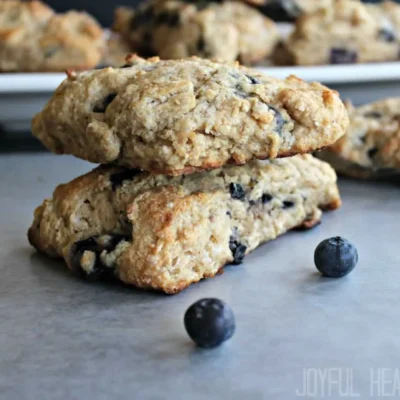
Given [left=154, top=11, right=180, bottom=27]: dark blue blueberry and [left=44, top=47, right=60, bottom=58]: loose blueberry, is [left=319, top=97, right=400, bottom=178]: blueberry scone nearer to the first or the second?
[left=154, top=11, right=180, bottom=27]: dark blue blueberry

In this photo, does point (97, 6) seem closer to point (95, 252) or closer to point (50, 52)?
point (50, 52)

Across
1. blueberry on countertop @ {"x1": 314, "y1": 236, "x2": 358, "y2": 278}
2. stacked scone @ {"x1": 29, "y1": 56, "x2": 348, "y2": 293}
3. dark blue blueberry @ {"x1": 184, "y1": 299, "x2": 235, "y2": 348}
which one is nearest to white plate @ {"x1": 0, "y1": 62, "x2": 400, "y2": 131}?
stacked scone @ {"x1": 29, "y1": 56, "x2": 348, "y2": 293}

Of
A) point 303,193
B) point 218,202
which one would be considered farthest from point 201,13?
point 218,202

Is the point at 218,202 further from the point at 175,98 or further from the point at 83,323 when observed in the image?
the point at 83,323

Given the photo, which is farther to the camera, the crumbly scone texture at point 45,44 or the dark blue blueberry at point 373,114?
the crumbly scone texture at point 45,44

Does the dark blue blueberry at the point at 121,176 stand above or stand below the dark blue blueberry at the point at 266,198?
above

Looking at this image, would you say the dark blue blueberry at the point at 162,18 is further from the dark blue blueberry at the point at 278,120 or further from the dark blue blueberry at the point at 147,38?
the dark blue blueberry at the point at 278,120

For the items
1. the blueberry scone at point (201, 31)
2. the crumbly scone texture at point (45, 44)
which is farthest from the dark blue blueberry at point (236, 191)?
the crumbly scone texture at point (45, 44)
